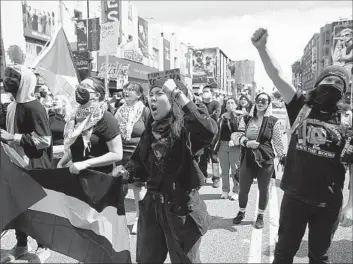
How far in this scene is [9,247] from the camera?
434 cm

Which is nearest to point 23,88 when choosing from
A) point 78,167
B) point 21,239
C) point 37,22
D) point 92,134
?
point 92,134

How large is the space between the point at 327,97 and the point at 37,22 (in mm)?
20414

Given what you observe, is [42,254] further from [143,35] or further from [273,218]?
[143,35]

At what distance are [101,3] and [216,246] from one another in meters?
26.5

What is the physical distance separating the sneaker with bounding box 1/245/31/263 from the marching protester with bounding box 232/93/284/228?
279cm

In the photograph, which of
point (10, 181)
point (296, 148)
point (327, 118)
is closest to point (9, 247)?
point (10, 181)

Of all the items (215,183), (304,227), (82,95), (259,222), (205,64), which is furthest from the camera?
(205,64)

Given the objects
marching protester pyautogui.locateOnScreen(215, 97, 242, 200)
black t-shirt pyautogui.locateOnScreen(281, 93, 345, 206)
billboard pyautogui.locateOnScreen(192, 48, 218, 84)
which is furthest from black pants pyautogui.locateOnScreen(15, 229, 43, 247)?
billboard pyautogui.locateOnScreen(192, 48, 218, 84)

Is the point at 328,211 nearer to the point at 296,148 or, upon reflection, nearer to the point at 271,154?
the point at 296,148

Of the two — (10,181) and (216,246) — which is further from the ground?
(10,181)

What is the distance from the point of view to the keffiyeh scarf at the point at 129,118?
535 cm

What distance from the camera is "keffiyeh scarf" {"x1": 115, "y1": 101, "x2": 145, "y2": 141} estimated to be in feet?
17.6

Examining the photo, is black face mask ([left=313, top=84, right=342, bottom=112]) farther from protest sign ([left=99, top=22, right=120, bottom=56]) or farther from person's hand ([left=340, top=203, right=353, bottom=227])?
protest sign ([left=99, top=22, right=120, bottom=56])

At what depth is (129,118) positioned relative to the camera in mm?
Result: 5391
